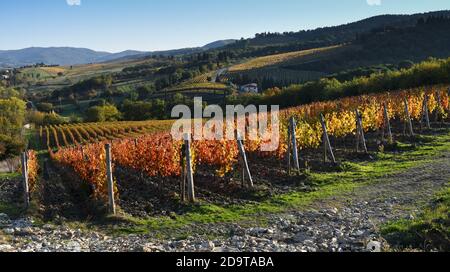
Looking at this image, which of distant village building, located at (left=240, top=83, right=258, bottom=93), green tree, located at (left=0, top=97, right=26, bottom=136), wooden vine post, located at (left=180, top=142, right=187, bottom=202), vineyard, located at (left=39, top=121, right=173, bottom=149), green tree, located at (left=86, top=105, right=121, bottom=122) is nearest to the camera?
wooden vine post, located at (left=180, top=142, right=187, bottom=202)

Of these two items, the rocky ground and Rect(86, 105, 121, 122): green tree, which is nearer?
the rocky ground

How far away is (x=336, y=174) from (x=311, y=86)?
150ft

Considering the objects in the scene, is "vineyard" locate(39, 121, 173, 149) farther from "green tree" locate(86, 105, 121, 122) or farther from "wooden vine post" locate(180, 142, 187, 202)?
"wooden vine post" locate(180, 142, 187, 202)

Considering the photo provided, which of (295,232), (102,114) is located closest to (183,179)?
(295,232)

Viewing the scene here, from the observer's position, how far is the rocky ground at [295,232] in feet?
25.5

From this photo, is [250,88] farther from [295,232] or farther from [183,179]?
[295,232]

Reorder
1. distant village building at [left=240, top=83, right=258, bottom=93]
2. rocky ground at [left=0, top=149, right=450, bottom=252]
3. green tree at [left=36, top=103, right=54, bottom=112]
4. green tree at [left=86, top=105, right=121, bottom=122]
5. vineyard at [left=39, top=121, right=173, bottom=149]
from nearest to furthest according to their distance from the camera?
rocky ground at [left=0, top=149, right=450, bottom=252]
vineyard at [left=39, top=121, right=173, bottom=149]
green tree at [left=86, top=105, right=121, bottom=122]
distant village building at [left=240, top=83, right=258, bottom=93]
green tree at [left=36, top=103, right=54, bottom=112]

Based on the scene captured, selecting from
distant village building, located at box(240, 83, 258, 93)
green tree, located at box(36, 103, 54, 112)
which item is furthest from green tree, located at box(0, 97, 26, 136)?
distant village building, located at box(240, 83, 258, 93)

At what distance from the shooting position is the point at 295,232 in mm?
8773

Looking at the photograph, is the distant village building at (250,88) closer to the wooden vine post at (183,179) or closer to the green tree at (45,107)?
the green tree at (45,107)

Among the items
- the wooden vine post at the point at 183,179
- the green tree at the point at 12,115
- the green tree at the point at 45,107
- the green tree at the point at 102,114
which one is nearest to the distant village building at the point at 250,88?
the green tree at the point at 102,114

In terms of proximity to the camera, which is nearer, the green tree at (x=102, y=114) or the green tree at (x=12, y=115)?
the green tree at (x=12, y=115)

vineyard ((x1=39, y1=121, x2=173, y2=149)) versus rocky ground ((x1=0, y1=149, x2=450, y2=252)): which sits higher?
rocky ground ((x1=0, y1=149, x2=450, y2=252))

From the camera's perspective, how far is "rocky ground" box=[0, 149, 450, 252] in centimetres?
777
